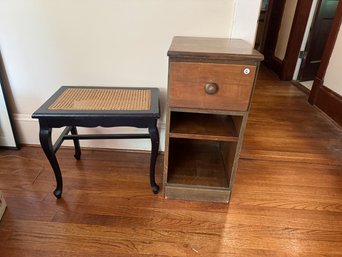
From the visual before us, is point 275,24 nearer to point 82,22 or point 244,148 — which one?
point 244,148

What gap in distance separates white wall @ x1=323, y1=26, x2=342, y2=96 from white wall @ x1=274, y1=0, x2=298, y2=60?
1069mm

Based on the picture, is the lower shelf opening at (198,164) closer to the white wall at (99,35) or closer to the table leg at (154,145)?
the table leg at (154,145)

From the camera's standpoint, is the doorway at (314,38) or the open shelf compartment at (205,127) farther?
the doorway at (314,38)

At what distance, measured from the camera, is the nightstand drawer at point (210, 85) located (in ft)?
3.43

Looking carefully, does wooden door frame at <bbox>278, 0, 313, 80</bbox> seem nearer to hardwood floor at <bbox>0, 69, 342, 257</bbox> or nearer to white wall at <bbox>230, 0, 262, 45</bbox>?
hardwood floor at <bbox>0, 69, 342, 257</bbox>

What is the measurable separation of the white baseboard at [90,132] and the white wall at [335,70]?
1.72 meters

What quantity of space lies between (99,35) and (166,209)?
1083mm

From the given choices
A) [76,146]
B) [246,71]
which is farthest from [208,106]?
[76,146]

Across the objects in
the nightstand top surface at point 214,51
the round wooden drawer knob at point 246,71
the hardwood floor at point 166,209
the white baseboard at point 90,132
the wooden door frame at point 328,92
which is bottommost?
the hardwood floor at point 166,209

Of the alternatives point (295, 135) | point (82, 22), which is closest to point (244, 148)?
point (295, 135)

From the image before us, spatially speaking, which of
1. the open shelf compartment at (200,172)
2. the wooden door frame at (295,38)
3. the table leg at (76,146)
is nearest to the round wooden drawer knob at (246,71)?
the open shelf compartment at (200,172)

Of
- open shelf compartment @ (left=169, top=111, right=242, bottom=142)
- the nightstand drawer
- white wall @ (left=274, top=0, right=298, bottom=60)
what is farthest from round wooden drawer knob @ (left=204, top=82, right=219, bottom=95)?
white wall @ (left=274, top=0, right=298, bottom=60)

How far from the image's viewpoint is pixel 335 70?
7.53 feet

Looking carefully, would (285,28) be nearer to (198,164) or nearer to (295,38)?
(295,38)
